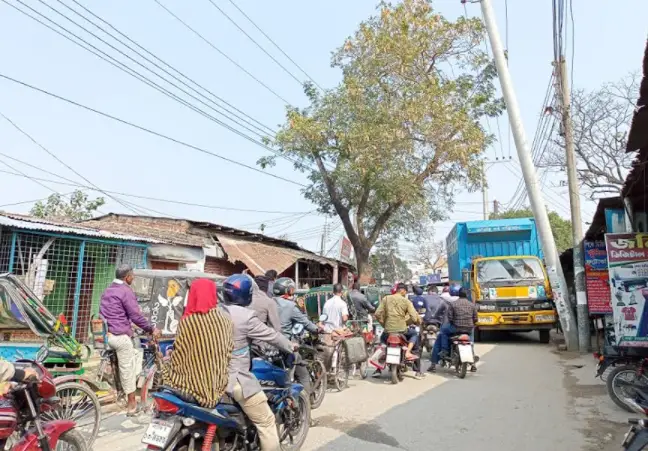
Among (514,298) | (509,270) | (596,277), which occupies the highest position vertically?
(509,270)

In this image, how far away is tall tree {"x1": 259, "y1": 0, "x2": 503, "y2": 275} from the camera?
1630cm

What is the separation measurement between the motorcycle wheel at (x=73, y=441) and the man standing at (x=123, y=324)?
185cm

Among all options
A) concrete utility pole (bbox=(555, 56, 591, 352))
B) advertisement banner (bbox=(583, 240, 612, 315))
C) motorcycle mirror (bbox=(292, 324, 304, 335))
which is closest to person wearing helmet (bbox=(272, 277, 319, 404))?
motorcycle mirror (bbox=(292, 324, 304, 335))

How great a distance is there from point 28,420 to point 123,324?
2308 mm

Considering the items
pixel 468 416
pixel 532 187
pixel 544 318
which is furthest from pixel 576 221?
pixel 468 416

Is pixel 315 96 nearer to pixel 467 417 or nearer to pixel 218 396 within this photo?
pixel 467 417

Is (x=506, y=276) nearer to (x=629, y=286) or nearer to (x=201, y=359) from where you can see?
(x=629, y=286)

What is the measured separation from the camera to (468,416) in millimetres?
6023

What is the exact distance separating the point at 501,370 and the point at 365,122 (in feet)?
31.9

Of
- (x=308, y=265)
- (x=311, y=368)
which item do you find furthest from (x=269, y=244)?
(x=311, y=368)

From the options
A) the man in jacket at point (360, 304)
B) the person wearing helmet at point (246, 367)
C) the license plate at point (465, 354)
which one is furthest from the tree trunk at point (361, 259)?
the person wearing helmet at point (246, 367)

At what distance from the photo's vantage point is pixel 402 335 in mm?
8406

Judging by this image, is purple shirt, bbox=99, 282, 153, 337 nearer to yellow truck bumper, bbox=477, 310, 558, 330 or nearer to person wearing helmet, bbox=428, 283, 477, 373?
person wearing helmet, bbox=428, 283, 477, 373

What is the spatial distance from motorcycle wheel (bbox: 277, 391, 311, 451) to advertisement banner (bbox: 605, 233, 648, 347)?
14.0 ft
